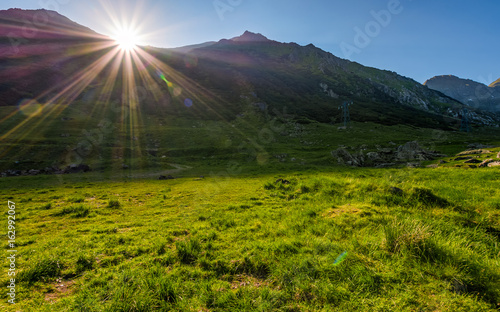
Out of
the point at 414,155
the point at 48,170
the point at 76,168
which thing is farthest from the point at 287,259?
the point at 414,155

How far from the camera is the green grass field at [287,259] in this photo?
4.28 meters

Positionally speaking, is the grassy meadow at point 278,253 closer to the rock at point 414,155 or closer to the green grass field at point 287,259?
the green grass field at point 287,259

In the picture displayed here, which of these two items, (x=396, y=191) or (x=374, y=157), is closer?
(x=396, y=191)

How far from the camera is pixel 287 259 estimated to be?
229 inches

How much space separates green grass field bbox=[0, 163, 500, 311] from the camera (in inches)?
168

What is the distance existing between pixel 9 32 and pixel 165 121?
20718 cm

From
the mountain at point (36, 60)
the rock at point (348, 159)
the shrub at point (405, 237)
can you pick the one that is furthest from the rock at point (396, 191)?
the mountain at point (36, 60)

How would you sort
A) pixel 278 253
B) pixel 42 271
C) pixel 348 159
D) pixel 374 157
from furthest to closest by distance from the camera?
pixel 374 157
pixel 348 159
pixel 278 253
pixel 42 271

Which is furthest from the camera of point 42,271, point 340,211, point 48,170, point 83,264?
point 48,170

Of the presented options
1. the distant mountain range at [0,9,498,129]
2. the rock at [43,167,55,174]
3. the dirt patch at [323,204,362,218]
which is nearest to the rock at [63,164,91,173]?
the rock at [43,167,55,174]

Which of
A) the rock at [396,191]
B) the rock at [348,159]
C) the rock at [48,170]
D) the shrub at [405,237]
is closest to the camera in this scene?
the shrub at [405,237]

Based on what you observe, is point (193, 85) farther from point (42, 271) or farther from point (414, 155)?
point (42, 271)

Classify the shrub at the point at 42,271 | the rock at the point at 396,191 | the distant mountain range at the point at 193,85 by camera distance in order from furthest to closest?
1. the distant mountain range at the point at 193,85
2. the rock at the point at 396,191
3. the shrub at the point at 42,271

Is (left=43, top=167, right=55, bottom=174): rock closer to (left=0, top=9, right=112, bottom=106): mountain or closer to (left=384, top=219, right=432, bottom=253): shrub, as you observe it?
(left=384, top=219, right=432, bottom=253): shrub
